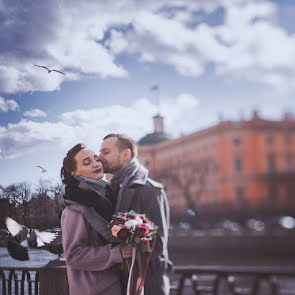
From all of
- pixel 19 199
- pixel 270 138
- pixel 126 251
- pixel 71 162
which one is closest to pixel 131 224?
pixel 126 251

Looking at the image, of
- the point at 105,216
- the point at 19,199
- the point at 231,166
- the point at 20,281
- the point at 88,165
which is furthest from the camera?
the point at 19,199

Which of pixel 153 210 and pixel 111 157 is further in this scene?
pixel 111 157

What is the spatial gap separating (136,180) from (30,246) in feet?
3.94

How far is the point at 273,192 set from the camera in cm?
190

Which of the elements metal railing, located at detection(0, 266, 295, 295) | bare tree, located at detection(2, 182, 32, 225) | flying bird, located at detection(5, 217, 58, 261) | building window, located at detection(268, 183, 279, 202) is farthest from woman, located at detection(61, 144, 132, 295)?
bare tree, located at detection(2, 182, 32, 225)

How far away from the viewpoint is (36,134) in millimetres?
3359

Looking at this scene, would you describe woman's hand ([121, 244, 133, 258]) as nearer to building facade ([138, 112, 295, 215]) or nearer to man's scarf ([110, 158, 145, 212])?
man's scarf ([110, 158, 145, 212])

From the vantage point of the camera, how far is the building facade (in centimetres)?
188

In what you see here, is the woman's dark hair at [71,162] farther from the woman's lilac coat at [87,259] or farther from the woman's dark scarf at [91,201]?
the woman's lilac coat at [87,259]

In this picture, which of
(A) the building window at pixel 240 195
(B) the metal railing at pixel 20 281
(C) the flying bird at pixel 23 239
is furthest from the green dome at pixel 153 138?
(B) the metal railing at pixel 20 281

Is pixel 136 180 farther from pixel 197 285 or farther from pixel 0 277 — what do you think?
pixel 0 277

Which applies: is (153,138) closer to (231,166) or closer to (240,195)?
(231,166)

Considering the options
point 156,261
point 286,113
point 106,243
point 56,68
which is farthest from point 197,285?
point 56,68

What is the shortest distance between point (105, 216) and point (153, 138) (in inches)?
26.7
